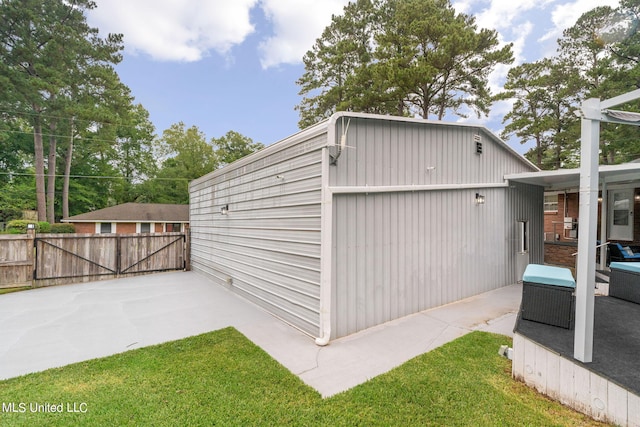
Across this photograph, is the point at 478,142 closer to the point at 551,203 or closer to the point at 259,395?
the point at 259,395

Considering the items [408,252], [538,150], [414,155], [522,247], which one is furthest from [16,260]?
[538,150]

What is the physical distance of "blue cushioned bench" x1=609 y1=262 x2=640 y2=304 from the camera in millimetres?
4145

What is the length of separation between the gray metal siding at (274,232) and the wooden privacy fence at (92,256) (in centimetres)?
233

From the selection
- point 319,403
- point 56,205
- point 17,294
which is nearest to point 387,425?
point 319,403

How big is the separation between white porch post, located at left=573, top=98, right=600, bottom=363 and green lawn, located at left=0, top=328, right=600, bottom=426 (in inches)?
25.2

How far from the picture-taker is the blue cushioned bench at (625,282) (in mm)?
4145

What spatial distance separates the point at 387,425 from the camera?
226 centimetres

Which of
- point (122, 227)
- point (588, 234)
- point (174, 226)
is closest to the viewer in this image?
A: point (588, 234)

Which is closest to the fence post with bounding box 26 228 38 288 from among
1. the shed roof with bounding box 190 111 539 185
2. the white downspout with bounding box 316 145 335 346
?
the shed roof with bounding box 190 111 539 185

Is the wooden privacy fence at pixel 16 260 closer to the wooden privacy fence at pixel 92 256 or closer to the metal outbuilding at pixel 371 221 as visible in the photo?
the wooden privacy fence at pixel 92 256

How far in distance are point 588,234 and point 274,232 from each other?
13.6 feet

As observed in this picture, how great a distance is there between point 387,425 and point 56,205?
28.8 meters

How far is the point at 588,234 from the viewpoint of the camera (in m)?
2.34

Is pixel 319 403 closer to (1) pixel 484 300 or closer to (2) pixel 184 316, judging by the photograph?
(2) pixel 184 316
